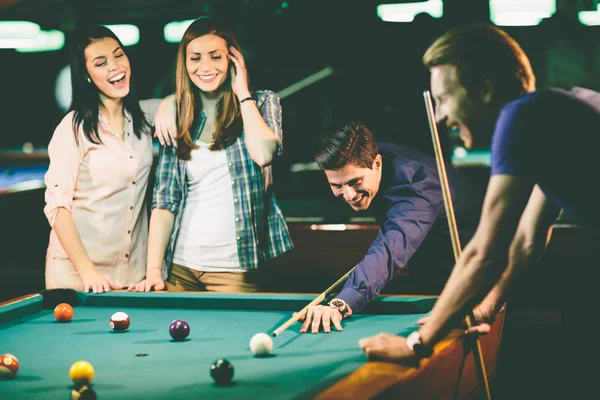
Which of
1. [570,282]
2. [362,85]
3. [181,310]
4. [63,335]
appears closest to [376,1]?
[362,85]

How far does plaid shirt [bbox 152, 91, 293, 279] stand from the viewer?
3.07 meters

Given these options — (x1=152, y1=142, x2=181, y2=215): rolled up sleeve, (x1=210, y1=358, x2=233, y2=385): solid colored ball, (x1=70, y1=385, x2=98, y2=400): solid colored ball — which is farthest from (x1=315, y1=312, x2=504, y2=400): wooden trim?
(x1=152, y1=142, x2=181, y2=215): rolled up sleeve

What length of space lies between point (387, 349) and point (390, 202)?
40.6 inches

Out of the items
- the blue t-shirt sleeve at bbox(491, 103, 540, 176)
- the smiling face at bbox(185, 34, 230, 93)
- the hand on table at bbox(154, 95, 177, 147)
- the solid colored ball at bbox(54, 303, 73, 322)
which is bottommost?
the solid colored ball at bbox(54, 303, 73, 322)

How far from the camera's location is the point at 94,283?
2.83m

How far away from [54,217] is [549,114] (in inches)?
83.8

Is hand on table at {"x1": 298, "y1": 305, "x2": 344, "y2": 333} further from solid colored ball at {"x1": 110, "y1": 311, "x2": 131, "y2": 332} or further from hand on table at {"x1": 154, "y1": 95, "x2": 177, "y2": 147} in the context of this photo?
hand on table at {"x1": 154, "y1": 95, "x2": 177, "y2": 147}

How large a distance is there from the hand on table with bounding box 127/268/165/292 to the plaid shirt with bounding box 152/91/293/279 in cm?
14

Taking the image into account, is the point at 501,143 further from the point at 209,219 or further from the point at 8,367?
the point at 209,219

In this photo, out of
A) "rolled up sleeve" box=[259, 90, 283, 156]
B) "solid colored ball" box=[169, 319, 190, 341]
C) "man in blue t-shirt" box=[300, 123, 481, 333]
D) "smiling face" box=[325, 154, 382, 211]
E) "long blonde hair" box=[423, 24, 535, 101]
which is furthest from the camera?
"rolled up sleeve" box=[259, 90, 283, 156]

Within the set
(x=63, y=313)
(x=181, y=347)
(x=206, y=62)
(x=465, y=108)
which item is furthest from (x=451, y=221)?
(x=206, y=62)

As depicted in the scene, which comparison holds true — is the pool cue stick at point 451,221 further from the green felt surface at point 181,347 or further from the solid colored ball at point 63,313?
the solid colored ball at point 63,313

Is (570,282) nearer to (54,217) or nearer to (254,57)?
(54,217)

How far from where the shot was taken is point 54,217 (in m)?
3.05
